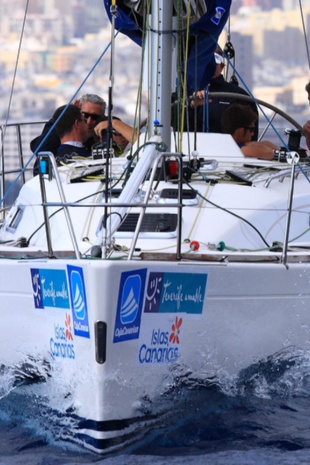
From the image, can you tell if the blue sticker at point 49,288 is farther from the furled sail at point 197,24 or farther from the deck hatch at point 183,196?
the furled sail at point 197,24

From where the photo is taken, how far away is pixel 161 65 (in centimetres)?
817

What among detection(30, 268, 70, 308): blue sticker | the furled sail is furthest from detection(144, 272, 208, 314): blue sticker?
the furled sail

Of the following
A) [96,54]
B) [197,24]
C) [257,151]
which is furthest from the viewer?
[96,54]

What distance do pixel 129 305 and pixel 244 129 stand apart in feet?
9.98

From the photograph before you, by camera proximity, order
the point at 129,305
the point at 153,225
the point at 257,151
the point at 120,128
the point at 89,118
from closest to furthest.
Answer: the point at 129,305 < the point at 153,225 < the point at 257,151 < the point at 120,128 < the point at 89,118

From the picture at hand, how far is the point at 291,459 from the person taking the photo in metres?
6.34

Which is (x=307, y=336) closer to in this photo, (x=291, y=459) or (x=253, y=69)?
(x=291, y=459)

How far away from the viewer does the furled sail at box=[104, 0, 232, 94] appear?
856cm

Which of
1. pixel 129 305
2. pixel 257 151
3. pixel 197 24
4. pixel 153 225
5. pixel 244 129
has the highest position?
pixel 197 24

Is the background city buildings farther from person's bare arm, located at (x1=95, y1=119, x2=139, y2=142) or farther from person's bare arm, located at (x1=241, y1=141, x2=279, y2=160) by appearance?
person's bare arm, located at (x1=241, y1=141, x2=279, y2=160)

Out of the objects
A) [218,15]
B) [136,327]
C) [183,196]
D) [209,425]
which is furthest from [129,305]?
[218,15]

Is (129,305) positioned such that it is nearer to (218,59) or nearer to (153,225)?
(153,225)

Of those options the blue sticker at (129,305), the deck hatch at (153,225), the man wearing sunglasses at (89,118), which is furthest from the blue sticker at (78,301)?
the man wearing sunglasses at (89,118)

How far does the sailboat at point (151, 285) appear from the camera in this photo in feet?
22.0
